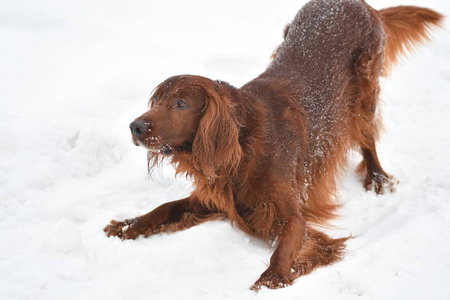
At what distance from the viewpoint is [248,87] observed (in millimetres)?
3355

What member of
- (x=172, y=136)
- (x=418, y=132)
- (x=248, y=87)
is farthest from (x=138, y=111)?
(x=418, y=132)

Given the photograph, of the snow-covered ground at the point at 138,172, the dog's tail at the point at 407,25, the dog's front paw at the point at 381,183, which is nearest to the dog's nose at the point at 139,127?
the snow-covered ground at the point at 138,172

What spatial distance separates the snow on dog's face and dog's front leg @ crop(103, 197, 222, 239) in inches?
22.8

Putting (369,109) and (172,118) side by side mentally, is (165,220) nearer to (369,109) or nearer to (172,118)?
(172,118)

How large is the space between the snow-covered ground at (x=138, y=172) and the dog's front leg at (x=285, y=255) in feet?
0.28

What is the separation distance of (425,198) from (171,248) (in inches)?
77.0

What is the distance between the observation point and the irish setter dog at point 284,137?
9.36ft

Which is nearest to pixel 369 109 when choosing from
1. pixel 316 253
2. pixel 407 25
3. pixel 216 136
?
pixel 407 25

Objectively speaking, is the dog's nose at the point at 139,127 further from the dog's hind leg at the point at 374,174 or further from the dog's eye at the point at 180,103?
the dog's hind leg at the point at 374,174

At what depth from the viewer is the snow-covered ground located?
2.48 meters

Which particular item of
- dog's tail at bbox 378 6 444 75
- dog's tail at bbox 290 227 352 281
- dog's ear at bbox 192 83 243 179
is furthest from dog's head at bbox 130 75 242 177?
dog's tail at bbox 378 6 444 75

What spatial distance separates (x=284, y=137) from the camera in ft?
10.6

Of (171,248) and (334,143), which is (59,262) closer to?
(171,248)

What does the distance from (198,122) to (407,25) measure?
2925 millimetres
